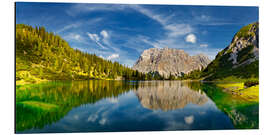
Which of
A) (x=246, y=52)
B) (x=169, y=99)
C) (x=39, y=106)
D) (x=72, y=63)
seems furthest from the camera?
(x=72, y=63)

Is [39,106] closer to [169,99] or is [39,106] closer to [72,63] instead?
[169,99]

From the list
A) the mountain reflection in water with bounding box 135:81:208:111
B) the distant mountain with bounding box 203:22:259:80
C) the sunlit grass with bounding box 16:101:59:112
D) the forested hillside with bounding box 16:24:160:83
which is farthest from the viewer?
the forested hillside with bounding box 16:24:160:83

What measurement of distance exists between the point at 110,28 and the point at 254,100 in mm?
15383

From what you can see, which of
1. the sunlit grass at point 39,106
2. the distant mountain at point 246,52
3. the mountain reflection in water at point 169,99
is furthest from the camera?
the mountain reflection in water at point 169,99

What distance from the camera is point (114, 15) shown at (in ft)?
47.8

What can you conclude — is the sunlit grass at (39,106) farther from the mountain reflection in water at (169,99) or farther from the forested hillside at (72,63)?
the forested hillside at (72,63)

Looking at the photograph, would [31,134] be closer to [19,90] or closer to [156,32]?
[19,90]

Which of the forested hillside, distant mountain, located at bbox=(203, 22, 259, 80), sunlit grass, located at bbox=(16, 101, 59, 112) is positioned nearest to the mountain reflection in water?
distant mountain, located at bbox=(203, 22, 259, 80)

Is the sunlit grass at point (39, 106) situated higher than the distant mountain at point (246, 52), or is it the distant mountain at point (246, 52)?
the distant mountain at point (246, 52)

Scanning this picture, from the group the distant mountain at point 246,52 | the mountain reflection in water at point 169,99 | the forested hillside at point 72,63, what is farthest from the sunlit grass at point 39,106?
the forested hillside at point 72,63

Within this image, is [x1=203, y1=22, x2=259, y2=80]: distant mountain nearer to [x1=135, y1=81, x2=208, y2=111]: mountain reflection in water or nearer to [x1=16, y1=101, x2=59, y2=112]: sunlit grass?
[x1=135, y1=81, x2=208, y2=111]: mountain reflection in water

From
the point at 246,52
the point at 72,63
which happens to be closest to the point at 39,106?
the point at 246,52

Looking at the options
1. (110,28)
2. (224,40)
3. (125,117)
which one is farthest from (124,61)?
(224,40)

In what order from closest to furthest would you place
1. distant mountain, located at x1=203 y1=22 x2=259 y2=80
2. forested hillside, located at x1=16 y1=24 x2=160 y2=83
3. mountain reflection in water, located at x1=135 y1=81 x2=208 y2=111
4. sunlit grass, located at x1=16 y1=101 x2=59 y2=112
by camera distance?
sunlit grass, located at x1=16 y1=101 x2=59 y2=112
distant mountain, located at x1=203 y1=22 x2=259 y2=80
mountain reflection in water, located at x1=135 y1=81 x2=208 y2=111
forested hillside, located at x1=16 y1=24 x2=160 y2=83
